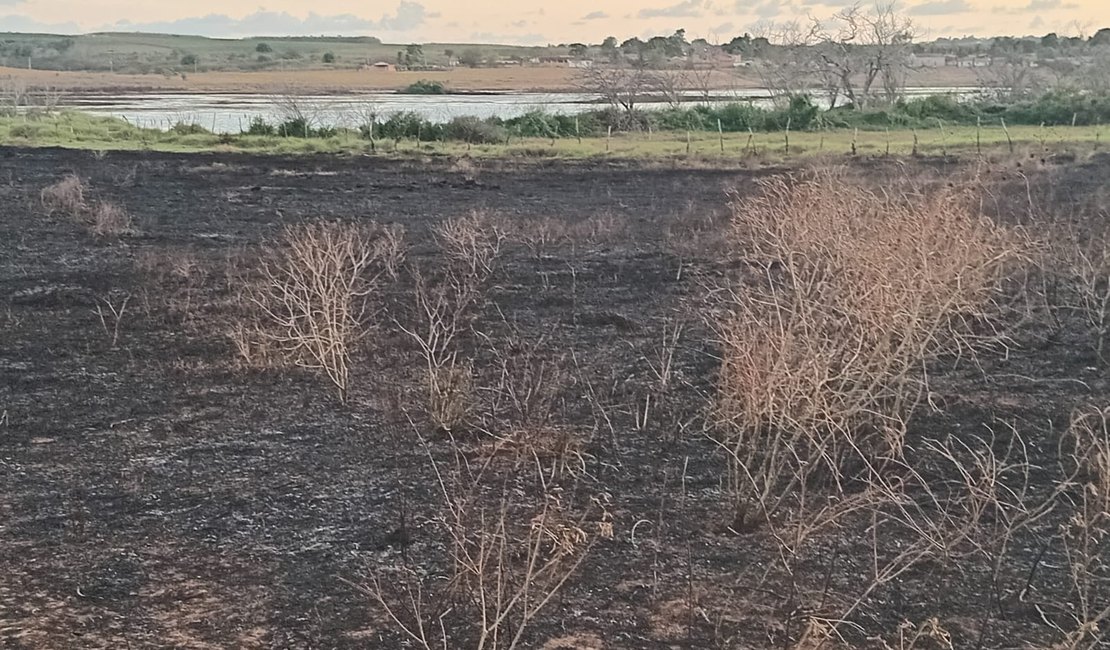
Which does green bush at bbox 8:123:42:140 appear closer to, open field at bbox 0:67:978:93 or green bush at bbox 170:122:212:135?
green bush at bbox 170:122:212:135

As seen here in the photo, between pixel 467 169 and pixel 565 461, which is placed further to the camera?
pixel 467 169

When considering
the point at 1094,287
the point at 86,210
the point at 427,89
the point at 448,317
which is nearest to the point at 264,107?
the point at 427,89

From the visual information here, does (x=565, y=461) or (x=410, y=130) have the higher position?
(x=410, y=130)

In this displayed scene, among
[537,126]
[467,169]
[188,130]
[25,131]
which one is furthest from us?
[537,126]

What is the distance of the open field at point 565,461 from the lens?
5.50m

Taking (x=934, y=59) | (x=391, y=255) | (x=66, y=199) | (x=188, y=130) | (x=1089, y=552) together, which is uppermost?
(x=934, y=59)

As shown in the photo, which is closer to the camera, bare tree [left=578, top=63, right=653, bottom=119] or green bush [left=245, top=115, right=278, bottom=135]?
green bush [left=245, top=115, right=278, bottom=135]

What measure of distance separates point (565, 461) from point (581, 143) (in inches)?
1348

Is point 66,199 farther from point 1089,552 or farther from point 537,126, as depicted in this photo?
point 537,126

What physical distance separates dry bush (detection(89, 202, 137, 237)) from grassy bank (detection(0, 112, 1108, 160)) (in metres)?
15.9

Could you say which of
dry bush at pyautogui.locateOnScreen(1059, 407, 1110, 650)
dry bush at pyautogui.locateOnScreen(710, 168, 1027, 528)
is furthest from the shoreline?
dry bush at pyautogui.locateOnScreen(1059, 407, 1110, 650)

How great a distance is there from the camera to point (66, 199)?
67.4ft

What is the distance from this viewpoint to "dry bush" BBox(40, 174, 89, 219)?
19916mm

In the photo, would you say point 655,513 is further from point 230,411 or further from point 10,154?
point 10,154
